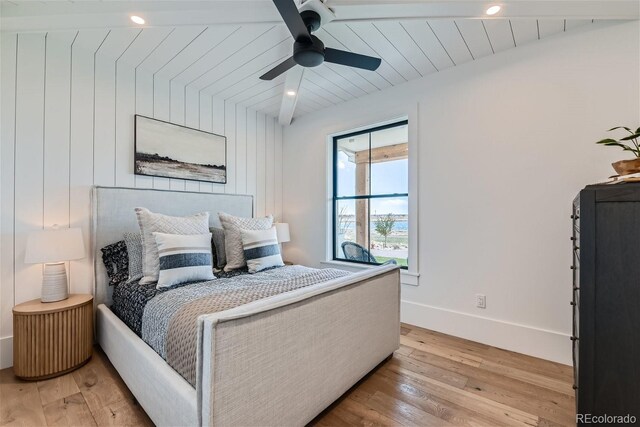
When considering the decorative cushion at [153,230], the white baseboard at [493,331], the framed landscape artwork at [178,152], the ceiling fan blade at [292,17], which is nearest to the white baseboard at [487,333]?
the white baseboard at [493,331]

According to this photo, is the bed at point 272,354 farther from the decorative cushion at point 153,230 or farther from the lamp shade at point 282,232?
the lamp shade at point 282,232

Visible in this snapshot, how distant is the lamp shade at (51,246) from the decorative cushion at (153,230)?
0.44 m

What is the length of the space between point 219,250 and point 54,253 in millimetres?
1125

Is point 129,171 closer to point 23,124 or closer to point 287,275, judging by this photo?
point 23,124

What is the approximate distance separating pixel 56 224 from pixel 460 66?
3670 mm

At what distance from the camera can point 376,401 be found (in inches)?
64.5

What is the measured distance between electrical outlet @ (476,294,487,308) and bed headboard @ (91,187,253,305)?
2855mm

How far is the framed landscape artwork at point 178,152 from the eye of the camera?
2656 mm

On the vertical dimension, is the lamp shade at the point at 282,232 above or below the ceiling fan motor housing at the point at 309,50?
below

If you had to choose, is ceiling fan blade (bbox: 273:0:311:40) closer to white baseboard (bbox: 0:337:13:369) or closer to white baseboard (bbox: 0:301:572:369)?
white baseboard (bbox: 0:301:572:369)

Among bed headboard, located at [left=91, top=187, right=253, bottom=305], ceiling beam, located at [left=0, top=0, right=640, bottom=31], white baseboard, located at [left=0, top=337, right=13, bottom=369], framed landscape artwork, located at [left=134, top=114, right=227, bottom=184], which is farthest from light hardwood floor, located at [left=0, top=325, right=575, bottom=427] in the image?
ceiling beam, located at [left=0, top=0, right=640, bottom=31]

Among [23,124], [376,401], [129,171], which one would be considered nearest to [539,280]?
[376,401]

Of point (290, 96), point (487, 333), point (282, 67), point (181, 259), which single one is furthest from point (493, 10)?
point (181, 259)

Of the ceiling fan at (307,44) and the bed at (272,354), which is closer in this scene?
the bed at (272,354)
